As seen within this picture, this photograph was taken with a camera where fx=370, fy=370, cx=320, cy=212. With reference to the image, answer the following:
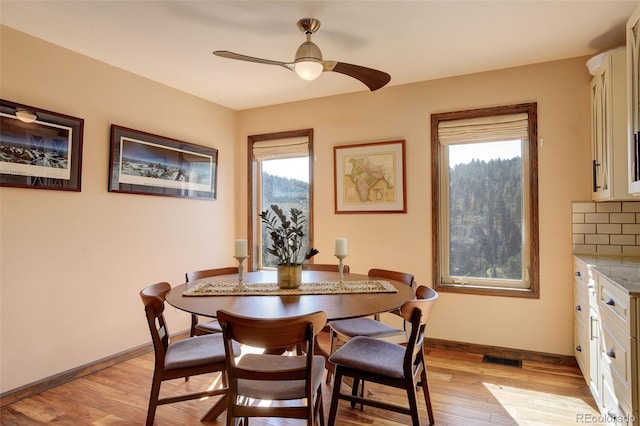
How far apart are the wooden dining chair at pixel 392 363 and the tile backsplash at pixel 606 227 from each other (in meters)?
1.67

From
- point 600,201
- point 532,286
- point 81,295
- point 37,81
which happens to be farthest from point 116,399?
point 600,201

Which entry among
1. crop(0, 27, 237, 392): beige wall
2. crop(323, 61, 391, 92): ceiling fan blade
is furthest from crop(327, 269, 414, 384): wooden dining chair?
crop(0, 27, 237, 392): beige wall

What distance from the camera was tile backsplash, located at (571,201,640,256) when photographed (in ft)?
9.11

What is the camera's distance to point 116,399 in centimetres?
248

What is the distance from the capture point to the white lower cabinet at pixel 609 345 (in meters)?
1.59

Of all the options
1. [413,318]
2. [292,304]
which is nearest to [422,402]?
[413,318]

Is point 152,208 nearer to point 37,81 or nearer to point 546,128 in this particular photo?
point 37,81

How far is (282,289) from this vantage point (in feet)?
7.38

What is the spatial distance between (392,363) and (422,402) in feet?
2.49

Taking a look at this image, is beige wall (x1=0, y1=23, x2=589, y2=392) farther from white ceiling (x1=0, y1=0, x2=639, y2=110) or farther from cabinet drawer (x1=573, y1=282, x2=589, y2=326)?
white ceiling (x1=0, y1=0, x2=639, y2=110)

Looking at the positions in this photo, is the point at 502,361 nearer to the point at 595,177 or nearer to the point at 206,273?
the point at 595,177

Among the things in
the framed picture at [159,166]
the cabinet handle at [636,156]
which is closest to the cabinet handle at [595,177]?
the cabinet handle at [636,156]

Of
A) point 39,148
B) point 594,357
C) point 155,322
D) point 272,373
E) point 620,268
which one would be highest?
point 39,148

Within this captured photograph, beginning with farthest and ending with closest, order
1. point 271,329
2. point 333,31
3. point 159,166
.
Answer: point 159,166
point 333,31
point 271,329
